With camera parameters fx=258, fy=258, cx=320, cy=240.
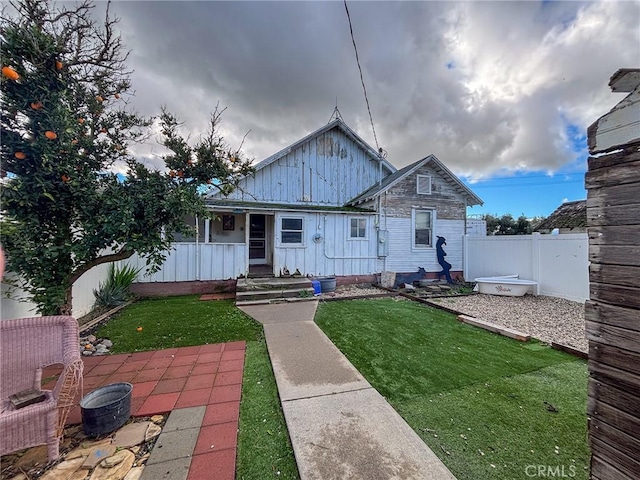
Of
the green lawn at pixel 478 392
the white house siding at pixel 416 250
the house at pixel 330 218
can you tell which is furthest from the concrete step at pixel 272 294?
the white house siding at pixel 416 250

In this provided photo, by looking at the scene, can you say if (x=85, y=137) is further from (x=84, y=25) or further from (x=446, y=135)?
(x=446, y=135)

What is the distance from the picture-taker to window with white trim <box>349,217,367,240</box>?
394 inches

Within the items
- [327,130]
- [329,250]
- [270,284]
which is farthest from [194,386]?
[327,130]

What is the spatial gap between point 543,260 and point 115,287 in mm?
12684

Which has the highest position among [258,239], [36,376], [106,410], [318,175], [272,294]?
[318,175]

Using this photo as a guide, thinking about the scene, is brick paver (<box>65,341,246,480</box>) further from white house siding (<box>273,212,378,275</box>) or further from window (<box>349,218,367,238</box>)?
window (<box>349,218,367,238</box>)

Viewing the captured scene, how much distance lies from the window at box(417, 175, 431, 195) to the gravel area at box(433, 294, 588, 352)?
15.2 feet

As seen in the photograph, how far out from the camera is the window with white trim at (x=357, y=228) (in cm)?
1000

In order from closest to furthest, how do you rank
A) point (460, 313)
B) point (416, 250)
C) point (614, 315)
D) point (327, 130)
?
1. point (614, 315)
2. point (460, 313)
3. point (416, 250)
4. point (327, 130)

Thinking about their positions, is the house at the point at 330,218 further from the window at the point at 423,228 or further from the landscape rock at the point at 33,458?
the landscape rock at the point at 33,458

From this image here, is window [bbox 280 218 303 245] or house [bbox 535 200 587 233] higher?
house [bbox 535 200 587 233]

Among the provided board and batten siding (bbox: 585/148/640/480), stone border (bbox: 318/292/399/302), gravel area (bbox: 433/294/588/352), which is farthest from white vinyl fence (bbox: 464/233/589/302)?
board and batten siding (bbox: 585/148/640/480)

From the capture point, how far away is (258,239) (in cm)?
1132

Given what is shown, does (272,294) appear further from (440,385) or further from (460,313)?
(440,385)
